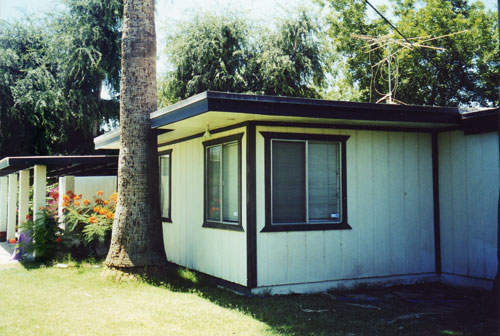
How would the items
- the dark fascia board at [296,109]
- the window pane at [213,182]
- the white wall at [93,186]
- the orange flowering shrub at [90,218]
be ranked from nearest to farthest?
the dark fascia board at [296,109], the window pane at [213,182], the orange flowering shrub at [90,218], the white wall at [93,186]

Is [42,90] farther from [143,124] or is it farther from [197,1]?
[143,124]

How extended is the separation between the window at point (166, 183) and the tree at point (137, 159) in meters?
2.00

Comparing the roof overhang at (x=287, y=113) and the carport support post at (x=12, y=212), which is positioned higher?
the roof overhang at (x=287, y=113)

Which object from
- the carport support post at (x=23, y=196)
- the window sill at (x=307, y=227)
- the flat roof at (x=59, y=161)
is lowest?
the window sill at (x=307, y=227)

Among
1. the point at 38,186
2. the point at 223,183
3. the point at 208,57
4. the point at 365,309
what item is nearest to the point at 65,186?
the point at 38,186

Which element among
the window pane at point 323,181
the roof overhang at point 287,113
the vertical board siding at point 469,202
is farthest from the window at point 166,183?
the vertical board siding at point 469,202

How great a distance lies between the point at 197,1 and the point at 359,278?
20.5m

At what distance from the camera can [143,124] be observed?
333 inches

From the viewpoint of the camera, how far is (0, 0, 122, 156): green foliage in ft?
72.7

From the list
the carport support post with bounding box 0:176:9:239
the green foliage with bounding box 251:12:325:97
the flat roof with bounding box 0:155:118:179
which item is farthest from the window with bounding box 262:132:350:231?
the green foliage with bounding box 251:12:325:97

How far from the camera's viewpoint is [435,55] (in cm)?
2442

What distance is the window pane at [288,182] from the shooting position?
24.8 ft

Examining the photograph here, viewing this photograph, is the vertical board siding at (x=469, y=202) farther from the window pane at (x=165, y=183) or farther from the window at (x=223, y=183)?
the window pane at (x=165, y=183)

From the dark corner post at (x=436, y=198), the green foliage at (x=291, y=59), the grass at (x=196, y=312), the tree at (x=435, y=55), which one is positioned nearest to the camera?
the grass at (x=196, y=312)
